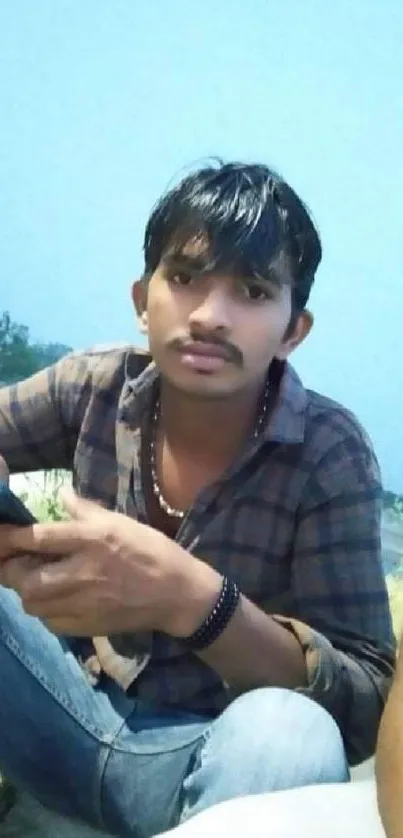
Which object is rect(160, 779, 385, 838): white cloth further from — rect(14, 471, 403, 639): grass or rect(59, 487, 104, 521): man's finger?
rect(14, 471, 403, 639): grass

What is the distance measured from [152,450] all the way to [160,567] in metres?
0.21

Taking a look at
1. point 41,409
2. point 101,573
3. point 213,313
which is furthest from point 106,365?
point 101,573

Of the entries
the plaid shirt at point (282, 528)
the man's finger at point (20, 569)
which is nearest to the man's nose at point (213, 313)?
the plaid shirt at point (282, 528)

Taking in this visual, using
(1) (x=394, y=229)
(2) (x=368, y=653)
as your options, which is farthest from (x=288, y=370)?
(1) (x=394, y=229)

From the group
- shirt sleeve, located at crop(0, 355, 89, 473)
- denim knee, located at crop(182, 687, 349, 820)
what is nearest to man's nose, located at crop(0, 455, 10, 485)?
shirt sleeve, located at crop(0, 355, 89, 473)

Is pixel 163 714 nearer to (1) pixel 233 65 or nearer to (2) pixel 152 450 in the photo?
(2) pixel 152 450

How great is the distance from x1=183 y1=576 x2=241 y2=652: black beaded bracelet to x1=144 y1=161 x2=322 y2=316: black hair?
0.79 ft

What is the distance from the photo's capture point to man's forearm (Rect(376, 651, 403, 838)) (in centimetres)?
58

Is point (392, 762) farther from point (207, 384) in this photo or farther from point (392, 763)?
point (207, 384)

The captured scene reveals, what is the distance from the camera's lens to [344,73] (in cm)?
125

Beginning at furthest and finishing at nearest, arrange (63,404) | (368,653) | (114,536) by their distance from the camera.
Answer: (63,404) → (368,653) → (114,536)

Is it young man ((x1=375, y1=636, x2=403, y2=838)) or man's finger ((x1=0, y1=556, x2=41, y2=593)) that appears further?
man's finger ((x1=0, y1=556, x2=41, y2=593))

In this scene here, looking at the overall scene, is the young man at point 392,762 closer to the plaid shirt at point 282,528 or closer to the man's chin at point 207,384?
the plaid shirt at point 282,528

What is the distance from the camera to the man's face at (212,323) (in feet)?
2.62
